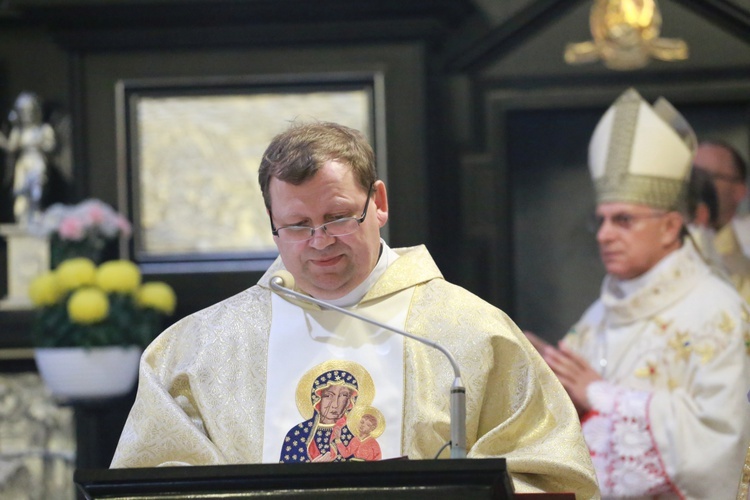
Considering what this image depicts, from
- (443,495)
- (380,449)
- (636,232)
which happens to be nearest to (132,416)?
(380,449)

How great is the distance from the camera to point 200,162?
22.5ft

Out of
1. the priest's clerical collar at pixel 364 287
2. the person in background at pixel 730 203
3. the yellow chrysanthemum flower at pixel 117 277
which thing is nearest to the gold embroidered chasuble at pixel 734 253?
the person in background at pixel 730 203

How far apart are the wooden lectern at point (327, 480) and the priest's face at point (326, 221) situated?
2.64 feet

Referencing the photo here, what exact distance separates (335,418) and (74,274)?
2.93m

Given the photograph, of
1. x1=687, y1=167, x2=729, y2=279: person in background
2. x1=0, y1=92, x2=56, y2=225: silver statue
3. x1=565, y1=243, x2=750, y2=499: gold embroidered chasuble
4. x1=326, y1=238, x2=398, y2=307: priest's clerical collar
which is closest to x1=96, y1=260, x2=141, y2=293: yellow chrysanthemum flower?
x1=0, y1=92, x2=56, y2=225: silver statue

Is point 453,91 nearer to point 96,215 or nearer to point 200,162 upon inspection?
point 200,162

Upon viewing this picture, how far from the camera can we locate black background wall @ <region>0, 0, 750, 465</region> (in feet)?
22.0

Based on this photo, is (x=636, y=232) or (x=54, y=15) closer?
(x=636, y=232)

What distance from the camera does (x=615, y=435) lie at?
18.2 feet

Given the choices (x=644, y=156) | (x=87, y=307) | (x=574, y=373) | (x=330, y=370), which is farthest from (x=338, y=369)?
(x=644, y=156)

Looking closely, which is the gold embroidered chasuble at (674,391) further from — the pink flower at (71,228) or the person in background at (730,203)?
the pink flower at (71,228)

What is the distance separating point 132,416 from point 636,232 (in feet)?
10.3

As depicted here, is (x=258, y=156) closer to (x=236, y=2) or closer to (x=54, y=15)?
(x=236, y=2)

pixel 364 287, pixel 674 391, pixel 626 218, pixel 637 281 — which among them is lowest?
pixel 674 391
